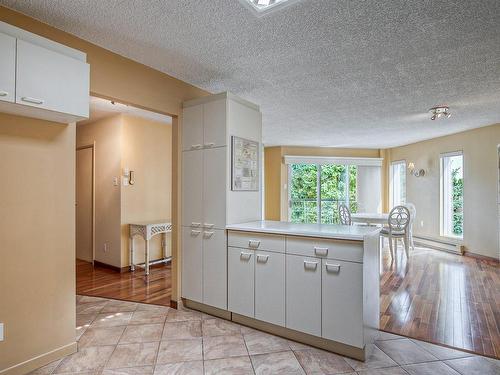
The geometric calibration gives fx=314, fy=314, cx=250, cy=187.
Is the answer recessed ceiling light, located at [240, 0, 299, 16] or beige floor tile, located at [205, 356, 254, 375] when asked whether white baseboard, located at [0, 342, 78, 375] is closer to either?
beige floor tile, located at [205, 356, 254, 375]

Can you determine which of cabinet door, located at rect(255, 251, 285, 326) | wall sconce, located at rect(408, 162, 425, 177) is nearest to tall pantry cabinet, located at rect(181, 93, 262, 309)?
cabinet door, located at rect(255, 251, 285, 326)

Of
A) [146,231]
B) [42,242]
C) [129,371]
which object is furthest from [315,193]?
[42,242]

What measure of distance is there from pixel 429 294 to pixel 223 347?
2.59m

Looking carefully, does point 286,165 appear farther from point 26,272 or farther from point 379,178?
point 26,272

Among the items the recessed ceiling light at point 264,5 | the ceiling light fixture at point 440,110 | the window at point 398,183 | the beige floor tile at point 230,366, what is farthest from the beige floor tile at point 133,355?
the window at point 398,183

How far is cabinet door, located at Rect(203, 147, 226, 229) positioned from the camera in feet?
9.59

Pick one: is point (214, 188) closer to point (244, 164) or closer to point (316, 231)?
point (244, 164)

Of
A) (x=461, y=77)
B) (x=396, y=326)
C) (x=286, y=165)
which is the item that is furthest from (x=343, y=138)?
(x=396, y=326)

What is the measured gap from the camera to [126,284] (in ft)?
13.2

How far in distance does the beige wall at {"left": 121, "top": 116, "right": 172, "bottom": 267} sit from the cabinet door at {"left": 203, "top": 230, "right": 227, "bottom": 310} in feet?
7.05

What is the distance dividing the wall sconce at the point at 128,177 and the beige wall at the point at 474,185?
5.91 metres

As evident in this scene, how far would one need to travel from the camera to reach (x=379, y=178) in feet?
27.6

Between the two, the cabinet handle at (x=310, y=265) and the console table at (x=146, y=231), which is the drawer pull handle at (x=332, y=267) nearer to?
the cabinet handle at (x=310, y=265)

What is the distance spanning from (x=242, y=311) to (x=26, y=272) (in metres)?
1.66
